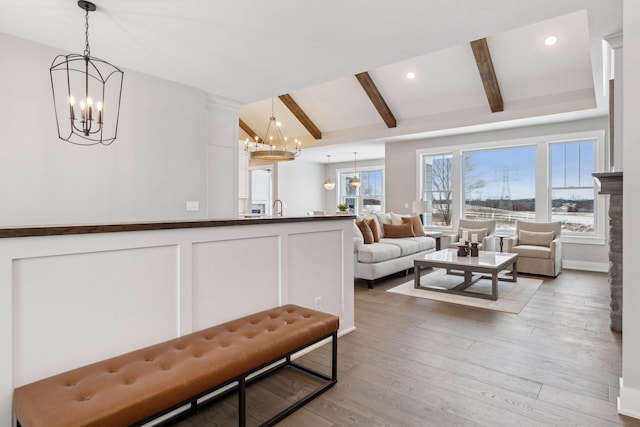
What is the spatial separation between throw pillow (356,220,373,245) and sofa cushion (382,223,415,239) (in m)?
1.08

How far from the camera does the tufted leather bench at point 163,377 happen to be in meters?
1.22

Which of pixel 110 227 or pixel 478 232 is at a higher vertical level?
pixel 110 227

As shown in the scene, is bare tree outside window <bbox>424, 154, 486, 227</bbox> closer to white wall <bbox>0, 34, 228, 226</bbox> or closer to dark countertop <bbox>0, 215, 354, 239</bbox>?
white wall <bbox>0, 34, 228, 226</bbox>

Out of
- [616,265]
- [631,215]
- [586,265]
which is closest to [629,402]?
[631,215]

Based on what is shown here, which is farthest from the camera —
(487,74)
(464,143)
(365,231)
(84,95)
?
(464,143)

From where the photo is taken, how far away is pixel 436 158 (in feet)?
27.0

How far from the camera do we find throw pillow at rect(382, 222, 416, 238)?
6645mm

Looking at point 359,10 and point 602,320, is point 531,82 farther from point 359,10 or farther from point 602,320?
point 359,10

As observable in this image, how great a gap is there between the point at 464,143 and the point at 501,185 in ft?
3.86

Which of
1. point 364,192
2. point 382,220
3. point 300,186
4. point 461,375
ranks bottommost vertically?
point 461,375

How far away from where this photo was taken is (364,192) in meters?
11.6

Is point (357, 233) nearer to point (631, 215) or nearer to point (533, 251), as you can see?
point (533, 251)

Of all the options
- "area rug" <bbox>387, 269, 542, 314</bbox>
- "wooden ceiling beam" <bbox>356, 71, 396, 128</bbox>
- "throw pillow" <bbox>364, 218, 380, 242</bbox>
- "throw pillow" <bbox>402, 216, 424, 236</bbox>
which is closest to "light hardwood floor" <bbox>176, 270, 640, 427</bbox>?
"area rug" <bbox>387, 269, 542, 314</bbox>

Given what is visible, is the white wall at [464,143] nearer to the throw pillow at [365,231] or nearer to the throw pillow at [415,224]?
the throw pillow at [415,224]
